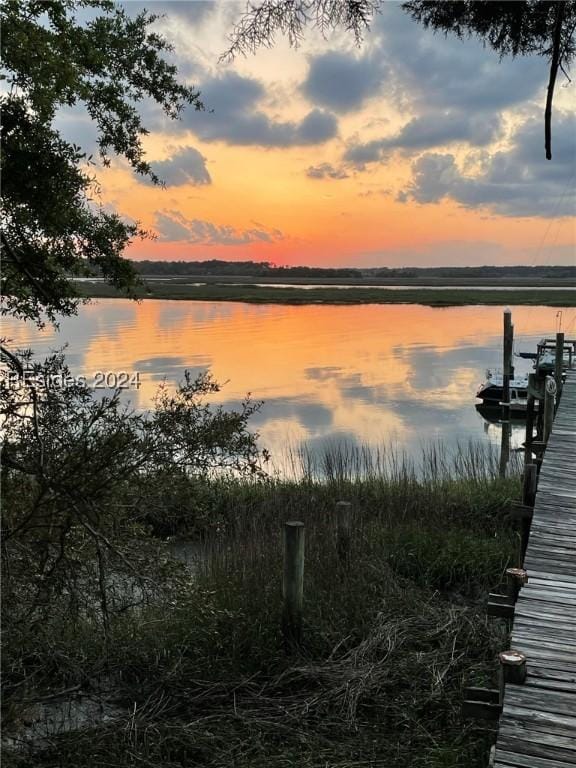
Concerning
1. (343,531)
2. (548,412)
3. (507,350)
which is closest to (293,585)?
(343,531)

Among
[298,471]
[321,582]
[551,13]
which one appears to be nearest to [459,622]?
[321,582]

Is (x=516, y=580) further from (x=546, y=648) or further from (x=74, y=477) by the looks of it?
(x=74, y=477)

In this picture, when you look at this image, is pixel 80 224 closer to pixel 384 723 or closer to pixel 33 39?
pixel 33 39

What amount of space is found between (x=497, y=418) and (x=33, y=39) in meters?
23.9

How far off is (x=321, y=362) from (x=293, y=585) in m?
29.1

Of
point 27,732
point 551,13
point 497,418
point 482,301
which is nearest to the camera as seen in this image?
point 27,732

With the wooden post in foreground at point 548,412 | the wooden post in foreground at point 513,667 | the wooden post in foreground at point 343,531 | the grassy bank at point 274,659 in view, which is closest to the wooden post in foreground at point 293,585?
the grassy bank at point 274,659

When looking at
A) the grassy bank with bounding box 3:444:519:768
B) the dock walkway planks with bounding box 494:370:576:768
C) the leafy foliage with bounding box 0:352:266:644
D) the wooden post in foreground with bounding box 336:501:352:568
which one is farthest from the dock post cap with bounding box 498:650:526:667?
the wooden post in foreground with bounding box 336:501:352:568

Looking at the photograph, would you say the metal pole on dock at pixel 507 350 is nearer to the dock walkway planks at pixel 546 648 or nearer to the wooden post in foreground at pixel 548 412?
the wooden post in foreground at pixel 548 412

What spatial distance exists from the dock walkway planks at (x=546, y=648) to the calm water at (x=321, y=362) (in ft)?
33.8

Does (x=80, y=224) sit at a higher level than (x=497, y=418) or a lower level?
higher

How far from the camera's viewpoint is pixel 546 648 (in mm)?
3822

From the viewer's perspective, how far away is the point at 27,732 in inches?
204

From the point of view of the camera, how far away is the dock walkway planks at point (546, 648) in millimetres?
2920
